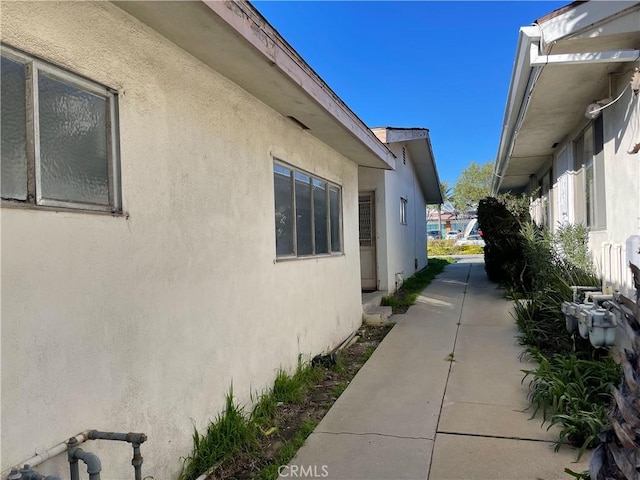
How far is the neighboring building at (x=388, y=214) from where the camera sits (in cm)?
1005

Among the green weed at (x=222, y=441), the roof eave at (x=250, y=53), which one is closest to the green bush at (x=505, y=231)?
Result: the roof eave at (x=250, y=53)

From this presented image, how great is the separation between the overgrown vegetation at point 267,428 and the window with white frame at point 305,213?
145cm

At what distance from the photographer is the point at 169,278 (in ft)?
9.36

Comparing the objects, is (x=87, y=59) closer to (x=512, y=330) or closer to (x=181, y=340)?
(x=181, y=340)

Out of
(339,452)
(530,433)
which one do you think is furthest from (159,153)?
(530,433)

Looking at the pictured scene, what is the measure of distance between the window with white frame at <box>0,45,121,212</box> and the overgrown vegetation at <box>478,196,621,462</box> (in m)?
3.70

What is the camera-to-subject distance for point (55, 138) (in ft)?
7.16

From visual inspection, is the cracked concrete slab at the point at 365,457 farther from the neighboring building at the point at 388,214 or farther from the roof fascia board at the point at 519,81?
the neighboring building at the point at 388,214

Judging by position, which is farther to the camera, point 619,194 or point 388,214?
point 388,214

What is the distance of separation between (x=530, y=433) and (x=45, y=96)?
13.5ft

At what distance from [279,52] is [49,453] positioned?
2.85 metres

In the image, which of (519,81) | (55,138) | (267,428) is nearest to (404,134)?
(519,81)

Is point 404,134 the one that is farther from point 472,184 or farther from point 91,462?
point 472,184

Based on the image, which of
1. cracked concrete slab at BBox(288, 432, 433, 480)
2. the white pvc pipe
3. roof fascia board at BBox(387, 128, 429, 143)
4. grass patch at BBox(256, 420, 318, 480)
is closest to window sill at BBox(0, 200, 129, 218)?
the white pvc pipe
